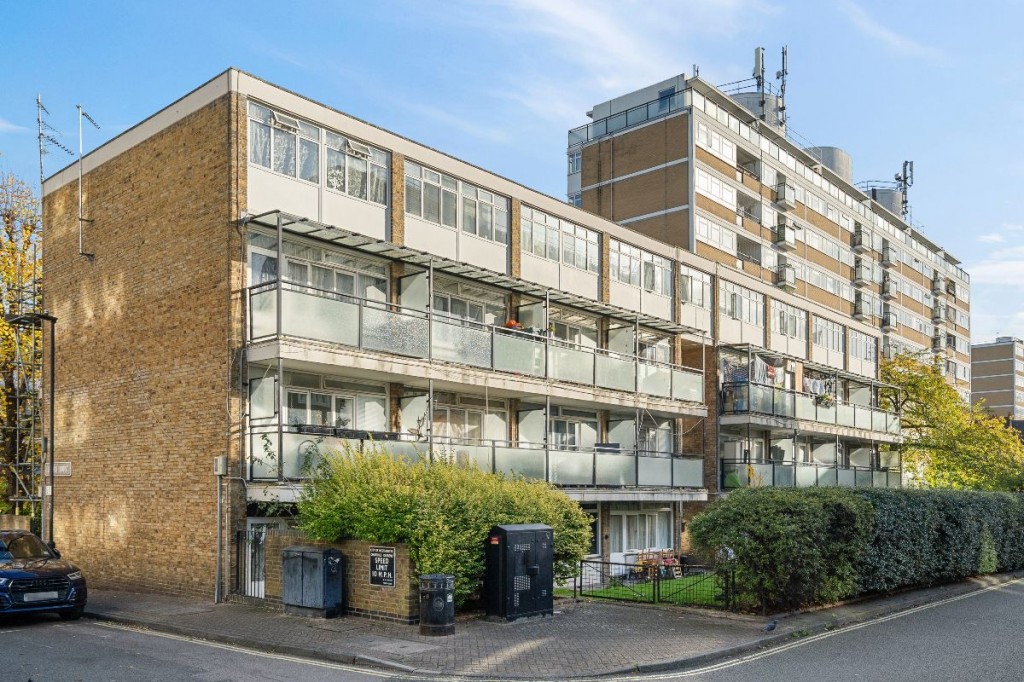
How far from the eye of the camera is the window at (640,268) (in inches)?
1192

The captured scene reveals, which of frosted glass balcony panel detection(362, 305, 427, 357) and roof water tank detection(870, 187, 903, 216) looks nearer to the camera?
frosted glass balcony panel detection(362, 305, 427, 357)

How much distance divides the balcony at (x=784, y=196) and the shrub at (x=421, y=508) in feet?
124

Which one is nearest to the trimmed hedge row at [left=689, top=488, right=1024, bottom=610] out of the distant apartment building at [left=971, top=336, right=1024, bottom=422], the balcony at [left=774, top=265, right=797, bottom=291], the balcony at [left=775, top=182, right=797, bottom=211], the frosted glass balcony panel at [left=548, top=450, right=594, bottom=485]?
the frosted glass balcony panel at [left=548, top=450, right=594, bottom=485]

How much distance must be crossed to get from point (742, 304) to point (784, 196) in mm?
16473

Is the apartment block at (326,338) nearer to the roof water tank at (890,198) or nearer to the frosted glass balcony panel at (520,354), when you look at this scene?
the frosted glass balcony panel at (520,354)

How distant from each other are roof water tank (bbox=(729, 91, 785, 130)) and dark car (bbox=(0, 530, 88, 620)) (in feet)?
161

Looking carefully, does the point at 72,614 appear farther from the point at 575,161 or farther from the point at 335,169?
the point at 575,161

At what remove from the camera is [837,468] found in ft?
124

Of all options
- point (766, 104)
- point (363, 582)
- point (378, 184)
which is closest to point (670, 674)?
point (363, 582)

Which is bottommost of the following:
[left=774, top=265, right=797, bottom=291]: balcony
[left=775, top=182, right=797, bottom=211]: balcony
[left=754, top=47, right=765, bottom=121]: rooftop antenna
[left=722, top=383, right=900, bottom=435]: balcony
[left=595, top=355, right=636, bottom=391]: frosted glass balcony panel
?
[left=722, top=383, right=900, bottom=435]: balcony

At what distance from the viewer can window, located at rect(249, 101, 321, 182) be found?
64.3 feet

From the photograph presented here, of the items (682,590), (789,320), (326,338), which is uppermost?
(789,320)

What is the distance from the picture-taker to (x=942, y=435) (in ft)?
150

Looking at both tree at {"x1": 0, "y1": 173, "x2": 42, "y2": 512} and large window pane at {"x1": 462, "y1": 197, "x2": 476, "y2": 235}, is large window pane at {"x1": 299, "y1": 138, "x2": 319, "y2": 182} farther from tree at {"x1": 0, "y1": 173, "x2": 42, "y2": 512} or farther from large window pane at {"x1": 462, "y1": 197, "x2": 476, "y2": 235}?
tree at {"x1": 0, "y1": 173, "x2": 42, "y2": 512}
